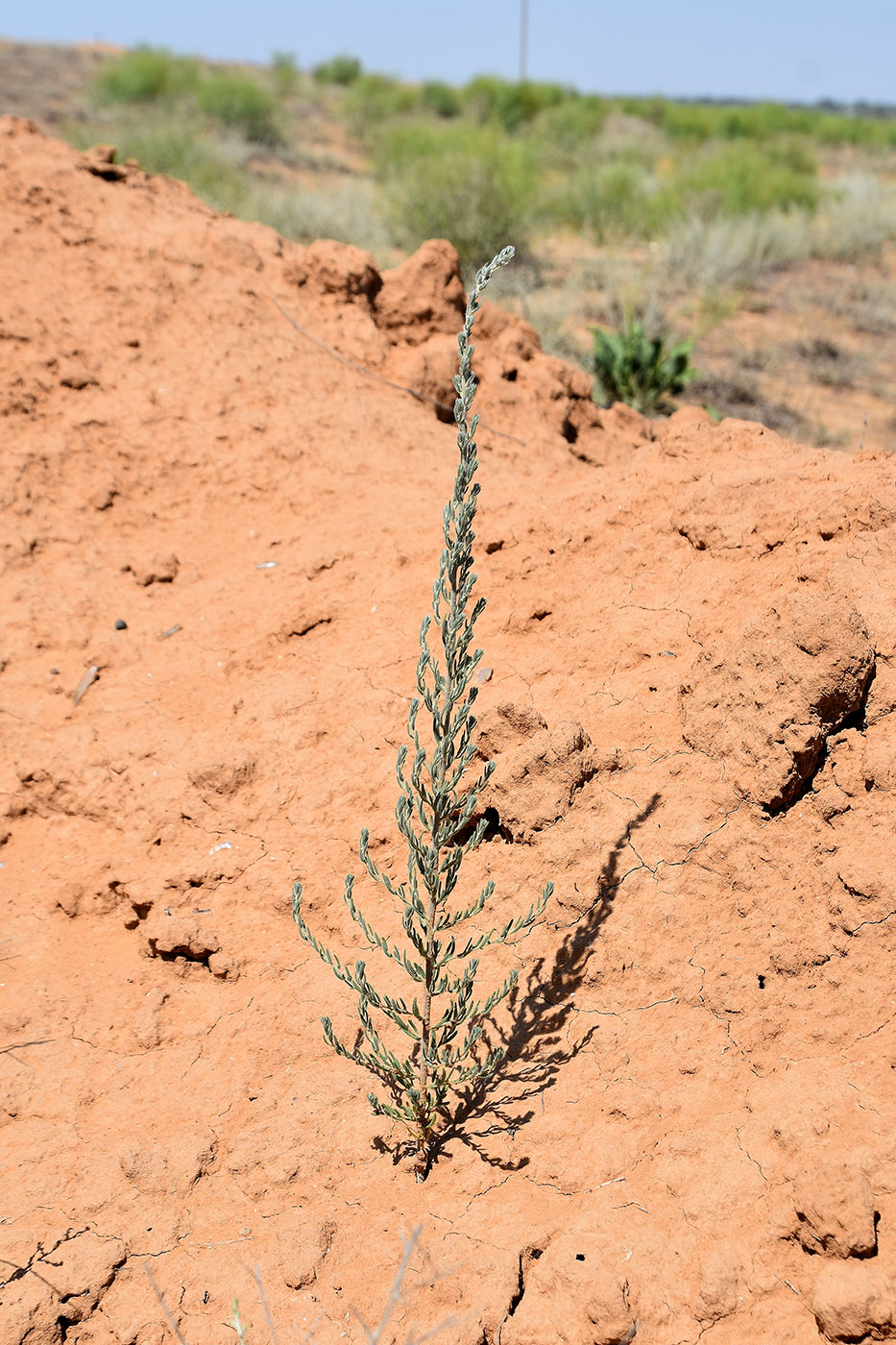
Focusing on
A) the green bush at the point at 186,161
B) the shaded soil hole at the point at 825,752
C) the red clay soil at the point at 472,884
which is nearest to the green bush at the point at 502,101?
the green bush at the point at 186,161

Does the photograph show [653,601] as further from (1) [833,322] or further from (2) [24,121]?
(1) [833,322]

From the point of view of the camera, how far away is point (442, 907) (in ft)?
8.04

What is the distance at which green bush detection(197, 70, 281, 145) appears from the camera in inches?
819

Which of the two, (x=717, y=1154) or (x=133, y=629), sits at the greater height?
(x=133, y=629)

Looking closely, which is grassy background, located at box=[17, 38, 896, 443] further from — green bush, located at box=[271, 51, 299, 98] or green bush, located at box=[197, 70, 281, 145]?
green bush, located at box=[271, 51, 299, 98]

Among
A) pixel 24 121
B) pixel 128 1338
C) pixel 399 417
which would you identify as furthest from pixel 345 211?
pixel 128 1338

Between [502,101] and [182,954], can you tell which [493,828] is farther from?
[502,101]

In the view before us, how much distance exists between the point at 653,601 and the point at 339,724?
98cm

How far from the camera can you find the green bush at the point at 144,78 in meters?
21.4

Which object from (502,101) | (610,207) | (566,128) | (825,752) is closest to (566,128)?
(566,128)

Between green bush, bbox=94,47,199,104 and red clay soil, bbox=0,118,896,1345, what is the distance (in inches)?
847

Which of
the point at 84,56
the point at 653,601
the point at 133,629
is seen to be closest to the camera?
the point at 653,601

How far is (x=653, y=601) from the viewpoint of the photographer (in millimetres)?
2877

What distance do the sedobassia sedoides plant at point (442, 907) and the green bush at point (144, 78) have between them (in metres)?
23.0
